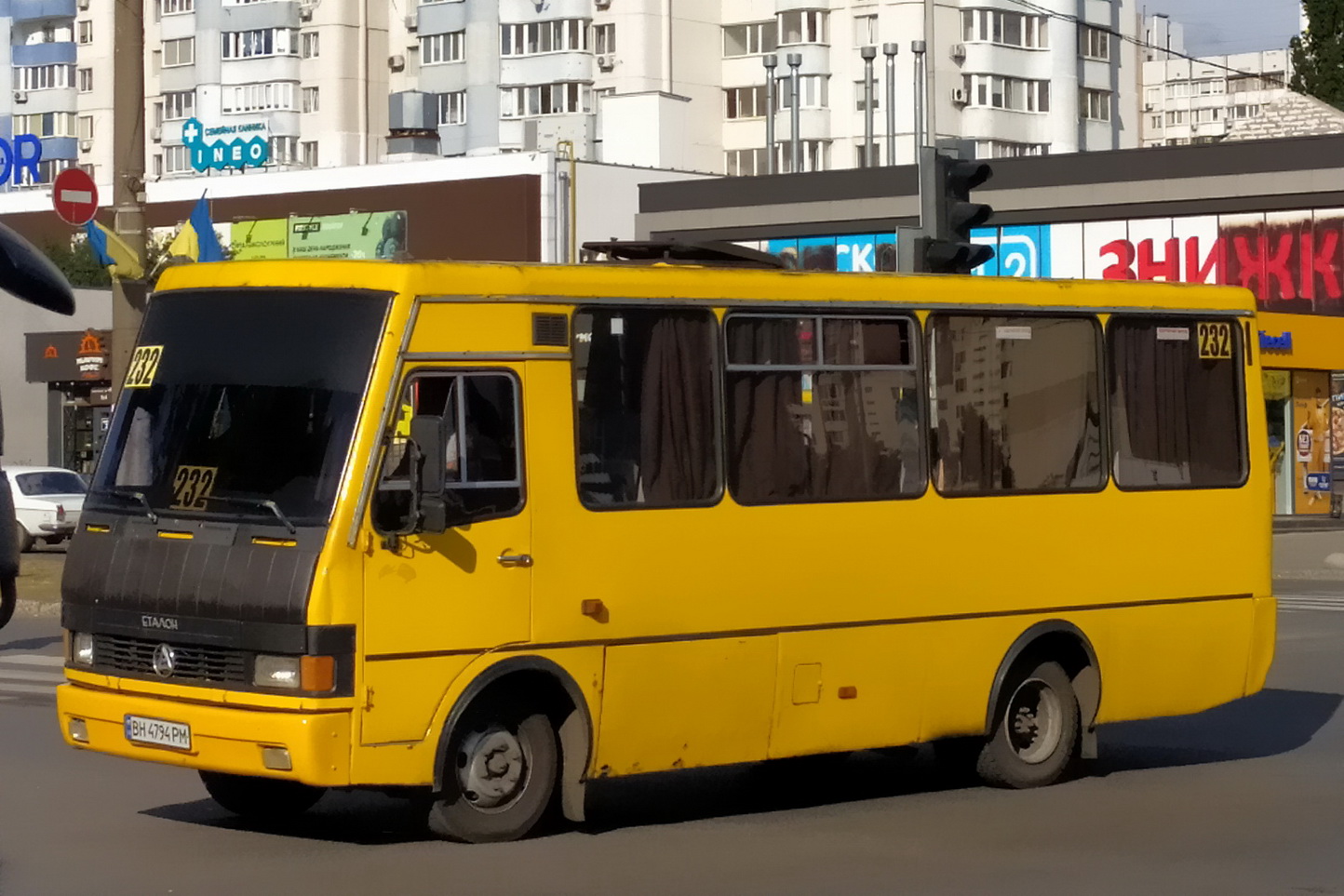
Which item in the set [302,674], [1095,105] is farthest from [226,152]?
[302,674]

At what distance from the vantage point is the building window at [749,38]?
96.9 metres

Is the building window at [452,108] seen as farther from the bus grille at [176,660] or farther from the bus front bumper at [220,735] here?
the bus front bumper at [220,735]

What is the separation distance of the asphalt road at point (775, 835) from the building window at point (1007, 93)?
80.0 m

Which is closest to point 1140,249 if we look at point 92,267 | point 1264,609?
point 1264,609

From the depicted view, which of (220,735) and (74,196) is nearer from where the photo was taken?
(220,735)

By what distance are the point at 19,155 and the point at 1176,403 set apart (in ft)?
279

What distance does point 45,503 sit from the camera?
123 feet

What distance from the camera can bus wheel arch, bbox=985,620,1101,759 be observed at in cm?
1223

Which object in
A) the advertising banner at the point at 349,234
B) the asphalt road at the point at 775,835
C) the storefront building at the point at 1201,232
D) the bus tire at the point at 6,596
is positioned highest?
the advertising banner at the point at 349,234

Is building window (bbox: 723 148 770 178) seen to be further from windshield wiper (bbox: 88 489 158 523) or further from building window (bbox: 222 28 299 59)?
windshield wiper (bbox: 88 489 158 523)

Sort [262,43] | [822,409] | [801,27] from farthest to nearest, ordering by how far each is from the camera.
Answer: [262,43], [801,27], [822,409]

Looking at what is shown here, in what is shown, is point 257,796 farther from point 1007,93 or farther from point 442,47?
point 442,47

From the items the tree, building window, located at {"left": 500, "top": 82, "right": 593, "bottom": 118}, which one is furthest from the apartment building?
the tree

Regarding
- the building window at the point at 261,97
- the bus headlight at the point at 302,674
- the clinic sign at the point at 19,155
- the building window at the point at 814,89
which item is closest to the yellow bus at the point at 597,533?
the bus headlight at the point at 302,674
